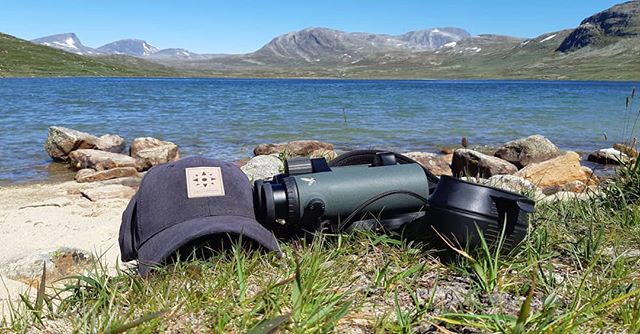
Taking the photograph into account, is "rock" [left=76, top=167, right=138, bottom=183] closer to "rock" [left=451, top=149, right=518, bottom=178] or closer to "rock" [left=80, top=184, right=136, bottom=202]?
"rock" [left=80, top=184, right=136, bottom=202]

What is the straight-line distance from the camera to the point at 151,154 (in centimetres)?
1132

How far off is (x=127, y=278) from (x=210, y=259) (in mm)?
332

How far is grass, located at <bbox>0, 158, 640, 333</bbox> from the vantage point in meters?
1.70

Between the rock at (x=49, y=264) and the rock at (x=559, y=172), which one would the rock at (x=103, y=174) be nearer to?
the rock at (x=49, y=264)

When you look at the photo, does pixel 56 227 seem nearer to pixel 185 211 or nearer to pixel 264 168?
pixel 264 168

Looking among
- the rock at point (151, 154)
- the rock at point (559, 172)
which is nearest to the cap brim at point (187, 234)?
the rock at point (559, 172)

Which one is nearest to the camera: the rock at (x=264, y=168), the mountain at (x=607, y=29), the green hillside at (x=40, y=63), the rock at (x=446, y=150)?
the rock at (x=264, y=168)

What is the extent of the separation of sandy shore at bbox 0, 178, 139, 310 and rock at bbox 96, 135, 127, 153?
3462mm

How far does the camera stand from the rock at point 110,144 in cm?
1300

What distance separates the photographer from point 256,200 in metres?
2.40

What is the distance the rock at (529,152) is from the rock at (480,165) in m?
1.31

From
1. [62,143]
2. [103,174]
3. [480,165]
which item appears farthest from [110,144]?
[480,165]

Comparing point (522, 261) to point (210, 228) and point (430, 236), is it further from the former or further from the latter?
point (210, 228)

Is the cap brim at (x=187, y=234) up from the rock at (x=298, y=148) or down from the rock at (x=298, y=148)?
up
